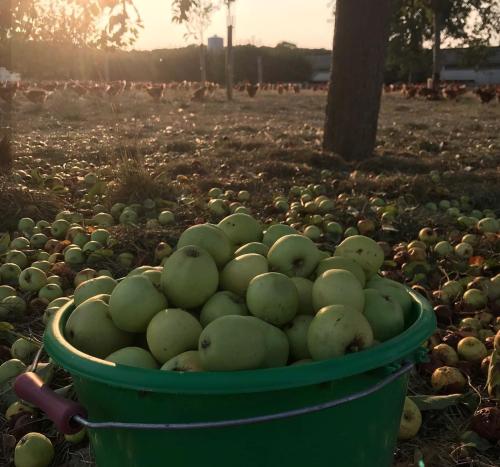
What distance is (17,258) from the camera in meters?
4.36

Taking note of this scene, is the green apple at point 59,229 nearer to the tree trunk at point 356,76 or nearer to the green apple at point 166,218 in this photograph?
the green apple at point 166,218

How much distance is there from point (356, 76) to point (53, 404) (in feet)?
25.0

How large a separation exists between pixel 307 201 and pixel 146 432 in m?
4.67

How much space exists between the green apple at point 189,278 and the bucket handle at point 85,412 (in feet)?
1.48

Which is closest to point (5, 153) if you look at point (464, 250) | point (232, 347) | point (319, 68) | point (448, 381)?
point (464, 250)

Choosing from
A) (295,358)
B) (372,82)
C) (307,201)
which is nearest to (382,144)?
(372,82)

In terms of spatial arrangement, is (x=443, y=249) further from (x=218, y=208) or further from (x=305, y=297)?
(x=305, y=297)

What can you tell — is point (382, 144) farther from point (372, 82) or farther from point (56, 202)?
point (56, 202)

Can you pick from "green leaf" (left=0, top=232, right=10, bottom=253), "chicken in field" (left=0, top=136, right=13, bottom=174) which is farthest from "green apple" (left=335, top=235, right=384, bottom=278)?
"chicken in field" (left=0, top=136, right=13, bottom=174)

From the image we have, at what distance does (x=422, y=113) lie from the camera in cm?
1994

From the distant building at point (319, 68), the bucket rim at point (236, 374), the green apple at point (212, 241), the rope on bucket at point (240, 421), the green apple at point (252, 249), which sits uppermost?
the green apple at point (212, 241)

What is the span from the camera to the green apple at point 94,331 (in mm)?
1754

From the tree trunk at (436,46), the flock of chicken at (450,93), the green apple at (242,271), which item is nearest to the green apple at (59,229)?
the green apple at (242,271)

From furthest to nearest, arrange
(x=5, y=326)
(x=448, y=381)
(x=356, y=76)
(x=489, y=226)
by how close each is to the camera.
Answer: (x=356, y=76), (x=489, y=226), (x=5, y=326), (x=448, y=381)
